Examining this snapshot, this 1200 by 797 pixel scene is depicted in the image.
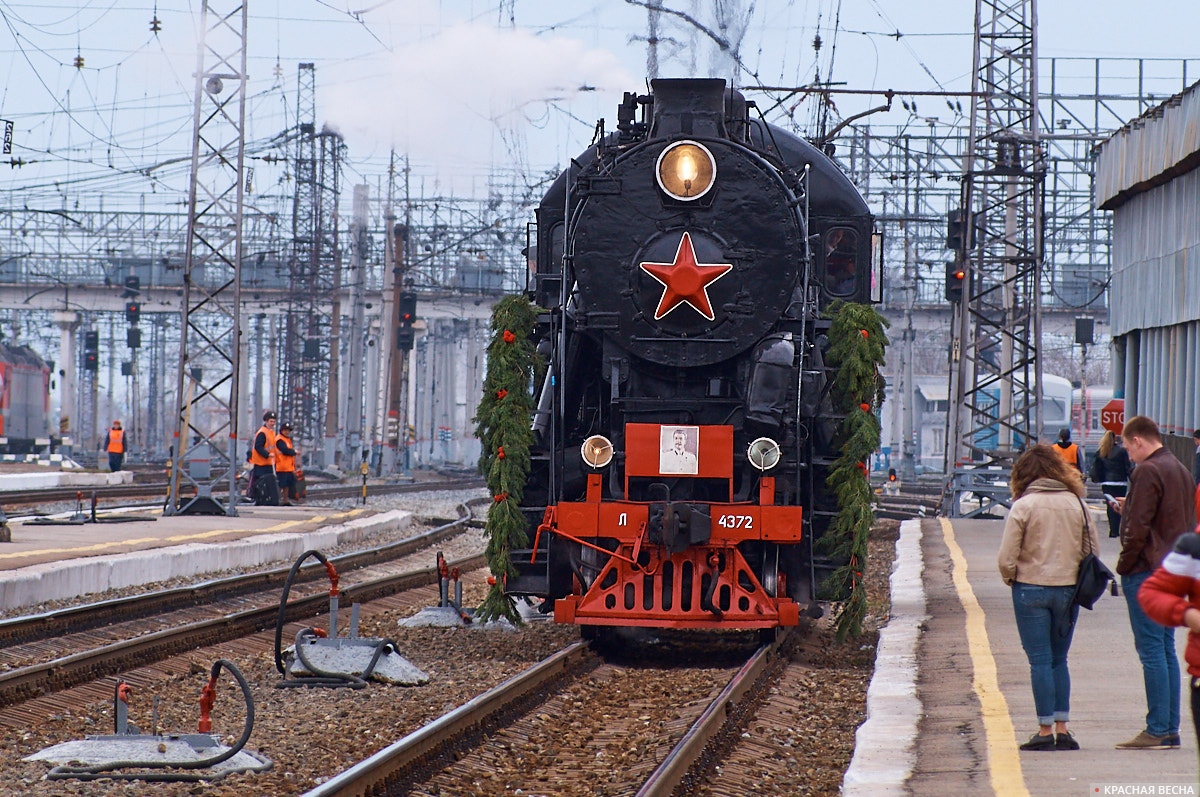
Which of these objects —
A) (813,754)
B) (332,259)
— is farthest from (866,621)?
(332,259)

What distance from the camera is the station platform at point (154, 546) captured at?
561 inches

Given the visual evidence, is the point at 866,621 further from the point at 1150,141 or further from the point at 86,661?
the point at 1150,141

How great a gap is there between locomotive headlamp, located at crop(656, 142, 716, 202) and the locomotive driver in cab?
16.7 metres

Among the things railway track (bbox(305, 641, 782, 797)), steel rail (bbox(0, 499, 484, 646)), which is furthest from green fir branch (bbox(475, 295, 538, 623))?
steel rail (bbox(0, 499, 484, 646))

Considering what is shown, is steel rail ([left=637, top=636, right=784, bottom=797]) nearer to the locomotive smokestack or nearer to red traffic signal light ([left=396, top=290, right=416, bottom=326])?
the locomotive smokestack

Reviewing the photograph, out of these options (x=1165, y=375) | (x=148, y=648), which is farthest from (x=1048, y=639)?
(x=1165, y=375)

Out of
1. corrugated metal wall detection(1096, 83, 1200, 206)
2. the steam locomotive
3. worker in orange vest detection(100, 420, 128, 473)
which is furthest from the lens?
worker in orange vest detection(100, 420, 128, 473)

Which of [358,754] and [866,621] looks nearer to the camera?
[358,754]

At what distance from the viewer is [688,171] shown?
1103 cm

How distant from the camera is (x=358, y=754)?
7.60 m

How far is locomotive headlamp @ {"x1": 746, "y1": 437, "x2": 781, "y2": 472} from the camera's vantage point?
1058 centimetres

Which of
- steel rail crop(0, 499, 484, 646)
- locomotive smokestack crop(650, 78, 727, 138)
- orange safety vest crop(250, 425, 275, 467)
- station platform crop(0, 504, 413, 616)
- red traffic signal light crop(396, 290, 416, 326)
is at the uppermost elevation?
red traffic signal light crop(396, 290, 416, 326)

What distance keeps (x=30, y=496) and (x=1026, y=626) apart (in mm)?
25516

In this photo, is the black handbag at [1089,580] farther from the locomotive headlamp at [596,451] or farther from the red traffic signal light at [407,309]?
the red traffic signal light at [407,309]
